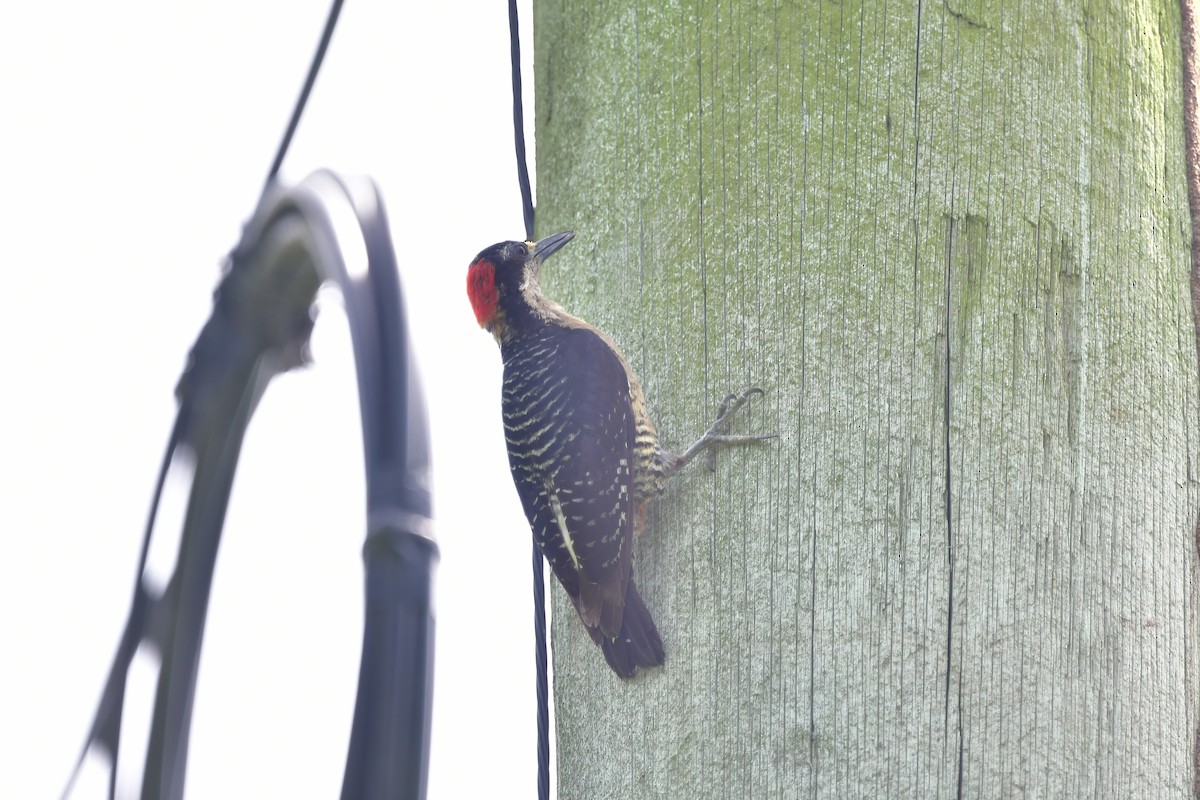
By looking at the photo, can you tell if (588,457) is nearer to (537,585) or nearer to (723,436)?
(537,585)

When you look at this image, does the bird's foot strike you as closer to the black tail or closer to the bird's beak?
the black tail

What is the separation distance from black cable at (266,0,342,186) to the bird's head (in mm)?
1190

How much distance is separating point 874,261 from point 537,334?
164cm

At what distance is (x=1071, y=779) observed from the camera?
211cm

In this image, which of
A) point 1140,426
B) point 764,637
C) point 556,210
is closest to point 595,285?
point 556,210

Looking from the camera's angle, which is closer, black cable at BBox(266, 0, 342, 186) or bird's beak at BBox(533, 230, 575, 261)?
black cable at BBox(266, 0, 342, 186)

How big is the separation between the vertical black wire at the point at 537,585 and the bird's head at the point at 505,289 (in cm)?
64

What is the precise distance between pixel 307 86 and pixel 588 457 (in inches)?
44.5

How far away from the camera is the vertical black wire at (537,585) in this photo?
251 centimetres

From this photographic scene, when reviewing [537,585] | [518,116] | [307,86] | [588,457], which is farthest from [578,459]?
[307,86]

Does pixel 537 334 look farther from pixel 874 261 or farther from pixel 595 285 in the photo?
pixel 874 261

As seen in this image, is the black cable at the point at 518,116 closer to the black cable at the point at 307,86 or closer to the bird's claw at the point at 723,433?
the black cable at the point at 307,86

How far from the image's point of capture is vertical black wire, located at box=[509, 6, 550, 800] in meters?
2.51

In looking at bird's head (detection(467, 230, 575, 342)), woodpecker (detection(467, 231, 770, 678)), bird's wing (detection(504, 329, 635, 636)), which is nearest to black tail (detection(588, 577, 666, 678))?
woodpecker (detection(467, 231, 770, 678))
